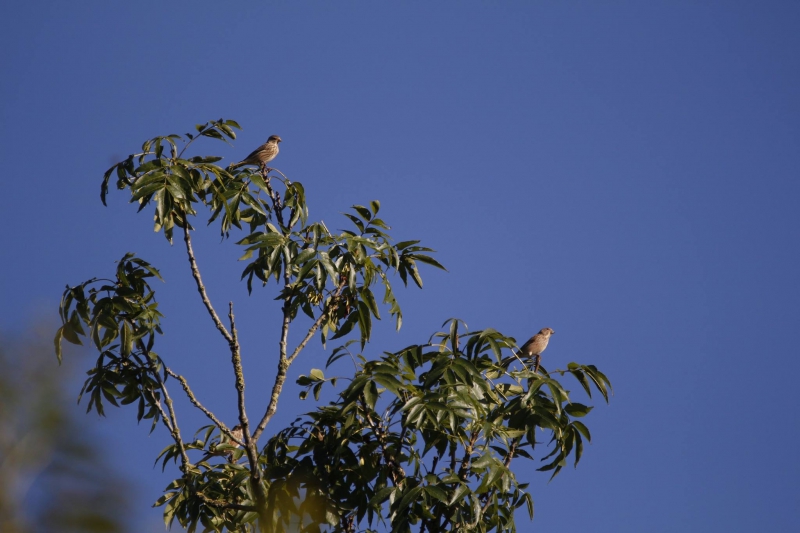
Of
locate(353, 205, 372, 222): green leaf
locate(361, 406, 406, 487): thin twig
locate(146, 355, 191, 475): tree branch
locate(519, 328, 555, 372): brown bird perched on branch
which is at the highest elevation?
locate(519, 328, 555, 372): brown bird perched on branch

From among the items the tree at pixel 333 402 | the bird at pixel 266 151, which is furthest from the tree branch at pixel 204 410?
the bird at pixel 266 151

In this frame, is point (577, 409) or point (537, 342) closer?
point (577, 409)

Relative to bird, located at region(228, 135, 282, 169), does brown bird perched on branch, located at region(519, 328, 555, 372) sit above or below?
below

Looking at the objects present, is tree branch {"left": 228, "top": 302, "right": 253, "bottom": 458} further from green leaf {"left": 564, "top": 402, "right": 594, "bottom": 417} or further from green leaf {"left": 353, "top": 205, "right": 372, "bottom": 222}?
green leaf {"left": 564, "top": 402, "right": 594, "bottom": 417}

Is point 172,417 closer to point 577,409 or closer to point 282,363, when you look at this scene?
point 282,363

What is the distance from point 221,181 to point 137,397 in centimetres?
→ 148

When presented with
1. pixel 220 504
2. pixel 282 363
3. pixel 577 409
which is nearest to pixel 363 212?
pixel 282 363

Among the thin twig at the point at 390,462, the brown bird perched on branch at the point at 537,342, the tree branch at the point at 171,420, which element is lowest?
the thin twig at the point at 390,462

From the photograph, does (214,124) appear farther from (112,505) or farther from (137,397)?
(112,505)

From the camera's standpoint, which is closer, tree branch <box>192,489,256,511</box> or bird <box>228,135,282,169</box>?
tree branch <box>192,489,256,511</box>

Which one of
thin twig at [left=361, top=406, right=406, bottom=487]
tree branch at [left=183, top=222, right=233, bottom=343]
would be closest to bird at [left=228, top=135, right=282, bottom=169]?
tree branch at [left=183, top=222, right=233, bottom=343]

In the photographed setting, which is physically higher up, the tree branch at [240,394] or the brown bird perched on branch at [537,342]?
the brown bird perched on branch at [537,342]

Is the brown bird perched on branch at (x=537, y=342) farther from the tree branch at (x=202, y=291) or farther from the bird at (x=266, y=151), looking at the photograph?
the tree branch at (x=202, y=291)

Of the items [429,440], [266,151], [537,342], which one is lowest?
[429,440]
